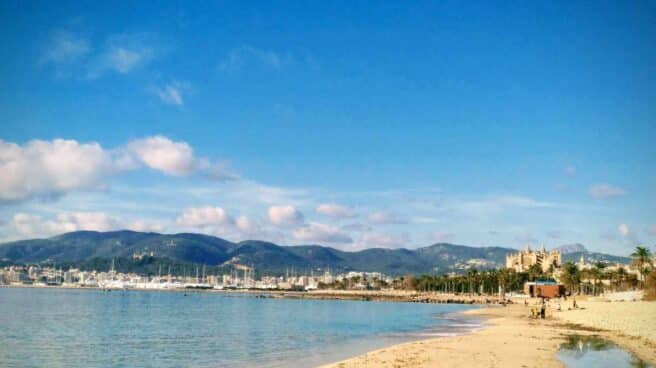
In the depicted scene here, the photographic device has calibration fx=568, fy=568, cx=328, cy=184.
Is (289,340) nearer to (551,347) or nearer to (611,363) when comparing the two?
(551,347)

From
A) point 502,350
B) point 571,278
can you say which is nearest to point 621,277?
point 571,278

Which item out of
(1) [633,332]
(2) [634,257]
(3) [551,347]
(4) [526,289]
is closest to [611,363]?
(3) [551,347]

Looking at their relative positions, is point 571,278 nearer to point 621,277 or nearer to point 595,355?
point 621,277

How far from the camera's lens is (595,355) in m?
32.5

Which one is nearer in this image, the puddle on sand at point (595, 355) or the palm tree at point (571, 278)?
the puddle on sand at point (595, 355)

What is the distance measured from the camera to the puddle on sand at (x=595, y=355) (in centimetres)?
2855

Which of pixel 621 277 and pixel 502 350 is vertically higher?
pixel 621 277

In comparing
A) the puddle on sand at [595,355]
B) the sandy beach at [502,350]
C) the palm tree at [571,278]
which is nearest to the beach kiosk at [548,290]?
the palm tree at [571,278]

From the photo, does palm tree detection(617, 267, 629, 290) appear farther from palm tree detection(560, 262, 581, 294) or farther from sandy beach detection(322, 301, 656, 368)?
sandy beach detection(322, 301, 656, 368)

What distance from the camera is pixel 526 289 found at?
18675cm

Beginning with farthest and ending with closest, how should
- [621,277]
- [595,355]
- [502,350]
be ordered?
[621,277] < [502,350] < [595,355]

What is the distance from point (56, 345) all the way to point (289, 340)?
19.8 meters

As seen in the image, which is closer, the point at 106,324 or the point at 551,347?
the point at 551,347

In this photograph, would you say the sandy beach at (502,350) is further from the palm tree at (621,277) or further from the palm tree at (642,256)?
the palm tree at (621,277)
